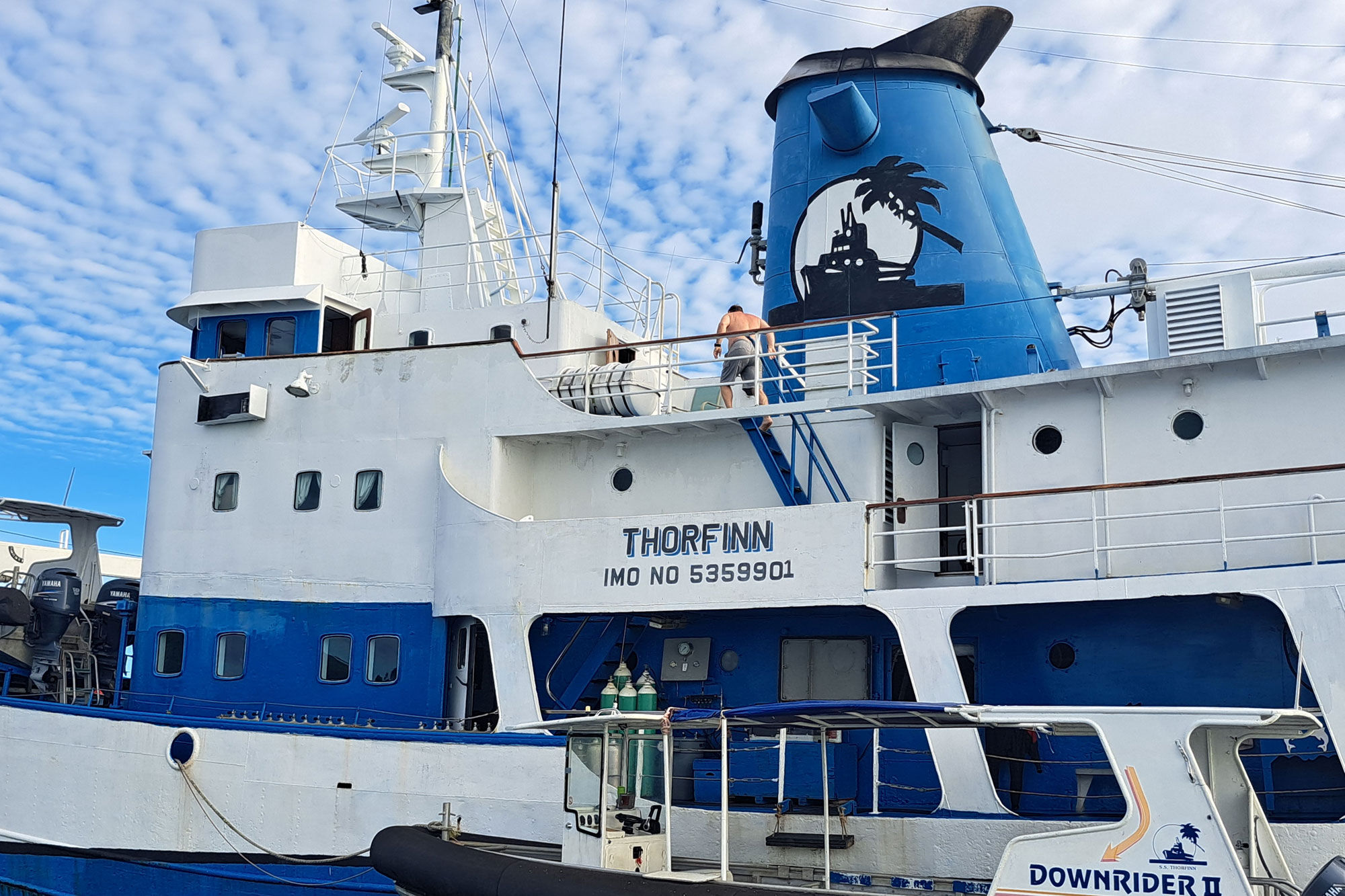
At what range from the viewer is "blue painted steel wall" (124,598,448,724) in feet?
40.4

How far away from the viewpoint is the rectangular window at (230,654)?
1320 centimetres

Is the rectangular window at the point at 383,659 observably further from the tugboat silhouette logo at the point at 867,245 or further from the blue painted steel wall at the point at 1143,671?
the blue painted steel wall at the point at 1143,671

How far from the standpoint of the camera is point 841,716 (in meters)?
8.54

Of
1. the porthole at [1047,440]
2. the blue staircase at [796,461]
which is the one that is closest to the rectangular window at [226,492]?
the blue staircase at [796,461]

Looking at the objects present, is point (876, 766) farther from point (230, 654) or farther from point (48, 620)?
point (48, 620)

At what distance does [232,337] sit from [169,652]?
12.3ft

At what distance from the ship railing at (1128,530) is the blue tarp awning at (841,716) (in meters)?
1.43

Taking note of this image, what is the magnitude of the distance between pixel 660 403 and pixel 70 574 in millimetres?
7714

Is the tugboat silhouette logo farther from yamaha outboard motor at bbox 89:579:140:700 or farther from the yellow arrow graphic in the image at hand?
yamaha outboard motor at bbox 89:579:140:700

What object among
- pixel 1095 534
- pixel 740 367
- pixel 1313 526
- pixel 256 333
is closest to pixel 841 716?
pixel 1095 534

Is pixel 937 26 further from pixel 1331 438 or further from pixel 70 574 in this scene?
pixel 70 574

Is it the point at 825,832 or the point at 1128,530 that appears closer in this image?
the point at 825,832

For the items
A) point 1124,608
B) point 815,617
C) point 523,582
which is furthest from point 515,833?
point 1124,608

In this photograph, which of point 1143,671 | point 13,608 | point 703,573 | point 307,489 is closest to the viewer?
point 1143,671
